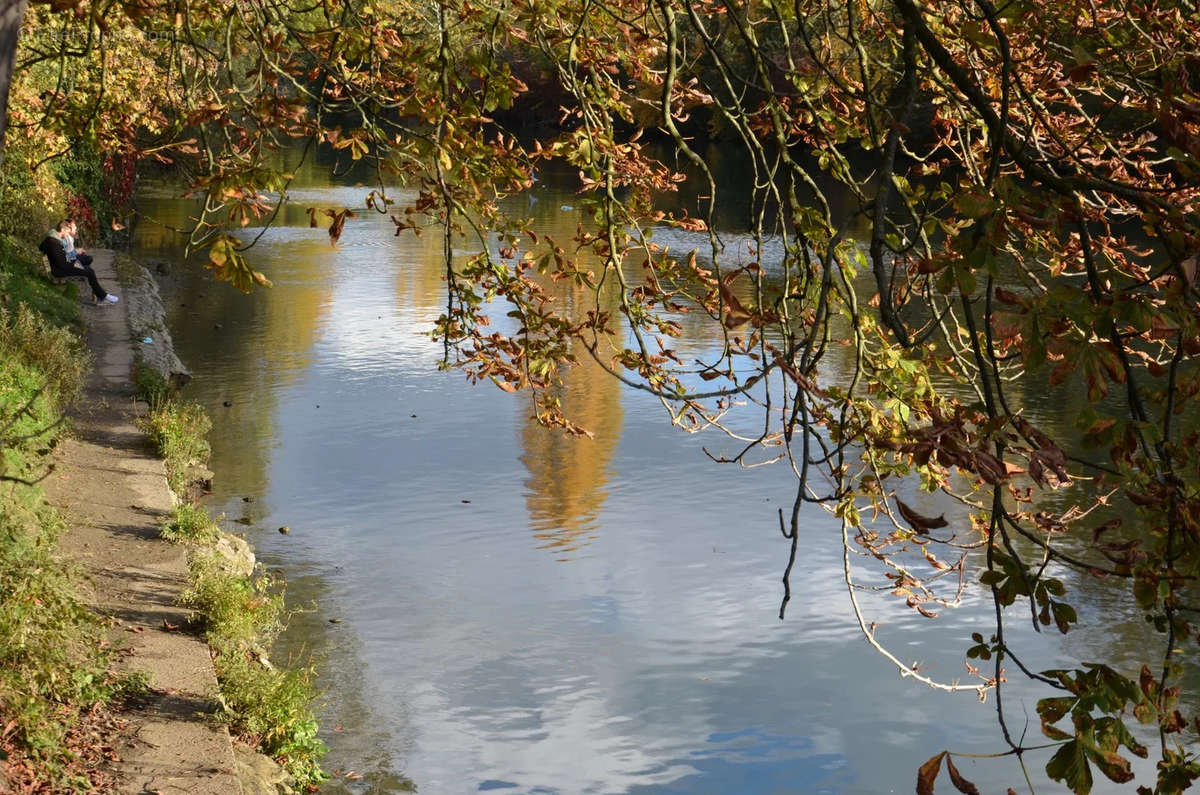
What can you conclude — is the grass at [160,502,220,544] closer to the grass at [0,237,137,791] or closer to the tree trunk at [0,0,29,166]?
the grass at [0,237,137,791]

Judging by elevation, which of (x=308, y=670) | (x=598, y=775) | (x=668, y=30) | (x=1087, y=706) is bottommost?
(x=598, y=775)

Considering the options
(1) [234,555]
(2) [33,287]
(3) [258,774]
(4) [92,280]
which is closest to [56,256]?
(4) [92,280]

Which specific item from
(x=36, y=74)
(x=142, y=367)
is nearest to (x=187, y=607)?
Result: (x=142, y=367)

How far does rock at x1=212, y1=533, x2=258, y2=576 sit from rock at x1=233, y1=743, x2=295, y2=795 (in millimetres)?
2473

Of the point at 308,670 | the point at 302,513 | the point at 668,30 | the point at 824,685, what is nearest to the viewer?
the point at 668,30

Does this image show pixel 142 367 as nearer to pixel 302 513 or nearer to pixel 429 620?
pixel 302 513

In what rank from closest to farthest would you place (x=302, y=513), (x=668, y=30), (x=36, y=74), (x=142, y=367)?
(x=668, y=30) < (x=302, y=513) < (x=142, y=367) < (x=36, y=74)

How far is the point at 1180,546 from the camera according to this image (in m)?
2.23

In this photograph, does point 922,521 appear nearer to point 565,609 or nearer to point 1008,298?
point 1008,298

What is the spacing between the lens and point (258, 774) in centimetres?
639

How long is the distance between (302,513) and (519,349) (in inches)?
262

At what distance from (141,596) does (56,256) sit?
31.1 feet

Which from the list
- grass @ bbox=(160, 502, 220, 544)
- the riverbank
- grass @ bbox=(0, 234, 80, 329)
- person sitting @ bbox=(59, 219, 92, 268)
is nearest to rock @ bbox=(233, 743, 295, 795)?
the riverbank

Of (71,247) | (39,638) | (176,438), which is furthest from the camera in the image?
(71,247)
